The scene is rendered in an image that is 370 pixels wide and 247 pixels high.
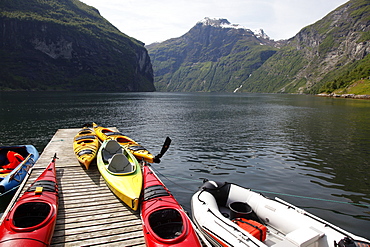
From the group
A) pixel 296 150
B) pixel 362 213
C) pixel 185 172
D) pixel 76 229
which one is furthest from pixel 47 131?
pixel 362 213

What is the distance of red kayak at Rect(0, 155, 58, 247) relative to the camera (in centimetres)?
725

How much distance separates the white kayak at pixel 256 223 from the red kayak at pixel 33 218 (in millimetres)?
5982

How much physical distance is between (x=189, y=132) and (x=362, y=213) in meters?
26.6

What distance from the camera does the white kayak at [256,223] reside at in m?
7.85

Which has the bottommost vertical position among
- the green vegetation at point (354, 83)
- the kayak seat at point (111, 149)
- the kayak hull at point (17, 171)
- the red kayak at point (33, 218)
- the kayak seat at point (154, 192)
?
the kayak hull at point (17, 171)

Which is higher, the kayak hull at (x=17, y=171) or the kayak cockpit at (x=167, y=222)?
the kayak cockpit at (x=167, y=222)

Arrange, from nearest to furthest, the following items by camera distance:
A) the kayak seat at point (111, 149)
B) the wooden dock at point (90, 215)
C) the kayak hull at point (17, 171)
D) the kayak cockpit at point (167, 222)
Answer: the wooden dock at point (90, 215)
the kayak cockpit at point (167, 222)
the kayak hull at point (17, 171)
the kayak seat at point (111, 149)

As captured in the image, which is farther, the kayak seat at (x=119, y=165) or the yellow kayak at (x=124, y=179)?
the kayak seat at (x=119, y=165)

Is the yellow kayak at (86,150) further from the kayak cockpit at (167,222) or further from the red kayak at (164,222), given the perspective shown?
the kayak cockpit at (167,222)

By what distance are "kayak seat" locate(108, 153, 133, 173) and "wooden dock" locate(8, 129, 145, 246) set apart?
1.06 m

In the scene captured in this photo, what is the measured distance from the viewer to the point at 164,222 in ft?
30.3

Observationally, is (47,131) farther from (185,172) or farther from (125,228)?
(125,228)

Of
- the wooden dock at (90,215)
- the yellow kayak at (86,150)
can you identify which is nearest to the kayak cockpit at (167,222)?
the wooden dock at (90,215)

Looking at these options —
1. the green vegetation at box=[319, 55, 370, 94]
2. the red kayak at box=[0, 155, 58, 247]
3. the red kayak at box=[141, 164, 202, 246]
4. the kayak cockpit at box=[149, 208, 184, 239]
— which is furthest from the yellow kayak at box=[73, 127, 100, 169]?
the green vegetation at box=[319, 55, 370, 94]
